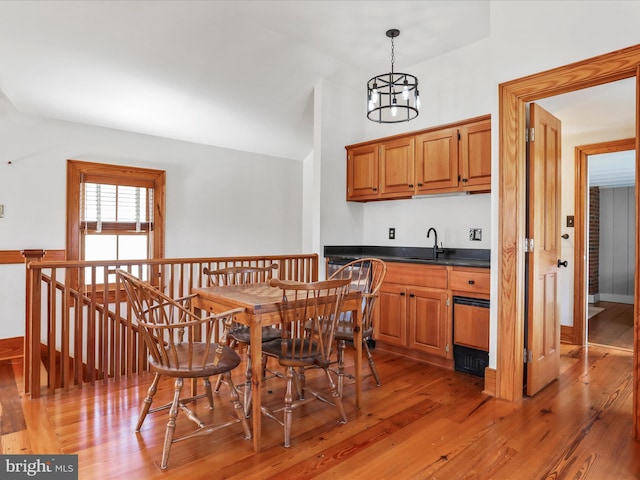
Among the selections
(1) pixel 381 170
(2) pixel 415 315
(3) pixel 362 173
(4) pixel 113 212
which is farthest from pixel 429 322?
(4) pixel 113 212

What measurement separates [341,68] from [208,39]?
137cm

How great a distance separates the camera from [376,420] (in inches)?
92.7

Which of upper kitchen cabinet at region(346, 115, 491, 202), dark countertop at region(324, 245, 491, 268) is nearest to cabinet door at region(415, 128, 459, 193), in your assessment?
upper kitchen cabinet at region(346, 115, 491, 202)

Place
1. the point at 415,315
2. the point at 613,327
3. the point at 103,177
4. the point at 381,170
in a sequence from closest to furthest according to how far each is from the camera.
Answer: the point at 415,315 → the point at 381,170 → the point at 103,177 → the point at 613,327

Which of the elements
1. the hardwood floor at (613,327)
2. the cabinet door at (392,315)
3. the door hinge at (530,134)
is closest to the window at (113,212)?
the cabinet door at (392,315)

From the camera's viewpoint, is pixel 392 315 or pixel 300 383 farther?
pixel 392 315

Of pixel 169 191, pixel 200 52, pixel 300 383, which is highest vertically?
pixel 200 52

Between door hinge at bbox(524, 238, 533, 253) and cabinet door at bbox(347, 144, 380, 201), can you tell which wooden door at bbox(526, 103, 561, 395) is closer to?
door hinge at bbox(524, 238, 533, 253)

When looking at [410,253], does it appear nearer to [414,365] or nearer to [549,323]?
[414,365]

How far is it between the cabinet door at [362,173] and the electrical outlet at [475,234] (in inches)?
40.0

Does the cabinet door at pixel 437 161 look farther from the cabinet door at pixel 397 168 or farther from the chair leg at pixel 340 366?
the chair leg at pixel 340 366

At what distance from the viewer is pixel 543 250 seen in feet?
9.32

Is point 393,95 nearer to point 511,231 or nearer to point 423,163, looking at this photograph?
point 423,163

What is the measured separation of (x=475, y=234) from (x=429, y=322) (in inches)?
38.9
